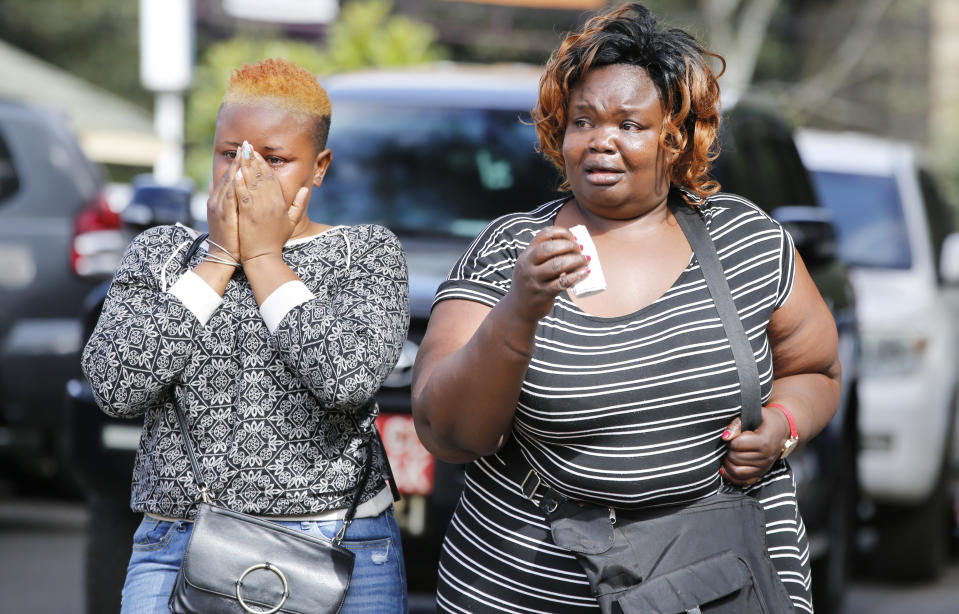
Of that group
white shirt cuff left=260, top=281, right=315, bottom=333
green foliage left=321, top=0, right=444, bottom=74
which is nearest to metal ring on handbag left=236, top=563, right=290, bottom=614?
white shirt cuff left=260, top=281, right=315, bottom=333

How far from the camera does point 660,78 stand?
2.30 m

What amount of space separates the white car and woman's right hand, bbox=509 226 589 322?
458cm

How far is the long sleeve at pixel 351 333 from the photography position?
224cm

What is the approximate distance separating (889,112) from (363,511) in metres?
26.1

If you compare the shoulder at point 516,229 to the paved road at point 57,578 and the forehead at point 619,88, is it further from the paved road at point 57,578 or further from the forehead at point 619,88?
the paved road at point 57,578

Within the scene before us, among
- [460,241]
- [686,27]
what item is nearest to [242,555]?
[686,27]

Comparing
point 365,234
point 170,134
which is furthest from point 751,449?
point 170,134

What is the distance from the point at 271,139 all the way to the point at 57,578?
411 centimetres

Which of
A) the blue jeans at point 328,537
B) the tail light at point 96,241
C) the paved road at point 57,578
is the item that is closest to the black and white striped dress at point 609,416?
the blue jeans at point 328,537

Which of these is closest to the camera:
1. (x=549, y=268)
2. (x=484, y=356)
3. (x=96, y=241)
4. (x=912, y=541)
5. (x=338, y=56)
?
(x=549, y=268)

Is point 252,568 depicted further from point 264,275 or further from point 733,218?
point 733,218

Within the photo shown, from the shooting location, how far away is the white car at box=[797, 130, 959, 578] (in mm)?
6547

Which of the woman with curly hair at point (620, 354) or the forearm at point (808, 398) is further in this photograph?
the forearm at point (808, 398)

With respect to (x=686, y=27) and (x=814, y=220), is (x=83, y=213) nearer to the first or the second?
(x=814, y=220)
